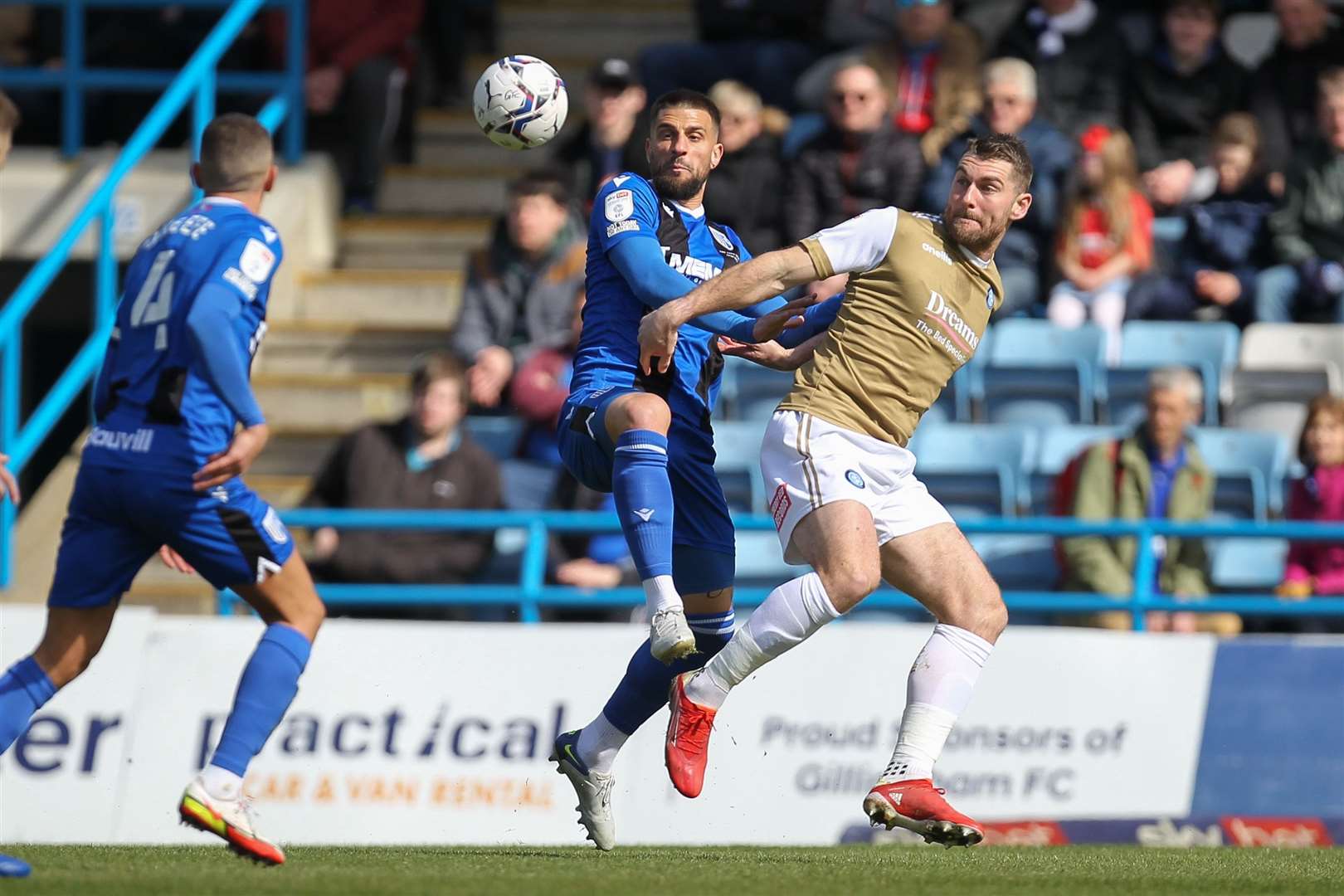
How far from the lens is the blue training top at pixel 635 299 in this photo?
23.6ft

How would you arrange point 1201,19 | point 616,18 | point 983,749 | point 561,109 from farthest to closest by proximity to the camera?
1. point 616,18
2. point 1201,19
3. point 983,749
4. point 561,109

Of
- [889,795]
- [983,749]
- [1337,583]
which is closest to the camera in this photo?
[889,795]

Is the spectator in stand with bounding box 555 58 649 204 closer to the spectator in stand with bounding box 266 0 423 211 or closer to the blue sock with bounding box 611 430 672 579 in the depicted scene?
the spectator in stand with bounding box 266 0 423 211

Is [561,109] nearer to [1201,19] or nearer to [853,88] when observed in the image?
[853,88]

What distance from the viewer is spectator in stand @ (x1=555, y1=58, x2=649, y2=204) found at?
12.3 metres

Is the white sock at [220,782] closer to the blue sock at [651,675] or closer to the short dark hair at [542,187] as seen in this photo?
the blue sock at [651,675]

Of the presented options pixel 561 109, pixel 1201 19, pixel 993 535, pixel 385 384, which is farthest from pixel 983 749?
pixel 1201 19


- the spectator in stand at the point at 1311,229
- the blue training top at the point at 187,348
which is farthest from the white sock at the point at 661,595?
the spectator in stand at the point at 1311,229

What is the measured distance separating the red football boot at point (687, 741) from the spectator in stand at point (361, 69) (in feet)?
24.7

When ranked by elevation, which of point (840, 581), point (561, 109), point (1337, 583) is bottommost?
point (1337, 583)

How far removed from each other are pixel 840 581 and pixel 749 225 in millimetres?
5652

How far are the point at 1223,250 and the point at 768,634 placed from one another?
6247mm

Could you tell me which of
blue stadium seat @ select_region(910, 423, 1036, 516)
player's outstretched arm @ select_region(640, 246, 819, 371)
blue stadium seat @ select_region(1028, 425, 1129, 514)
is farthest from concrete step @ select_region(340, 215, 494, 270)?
player's outstretched arm @ select_region(640, 246, 819, 371)

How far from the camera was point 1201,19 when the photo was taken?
13.1m
